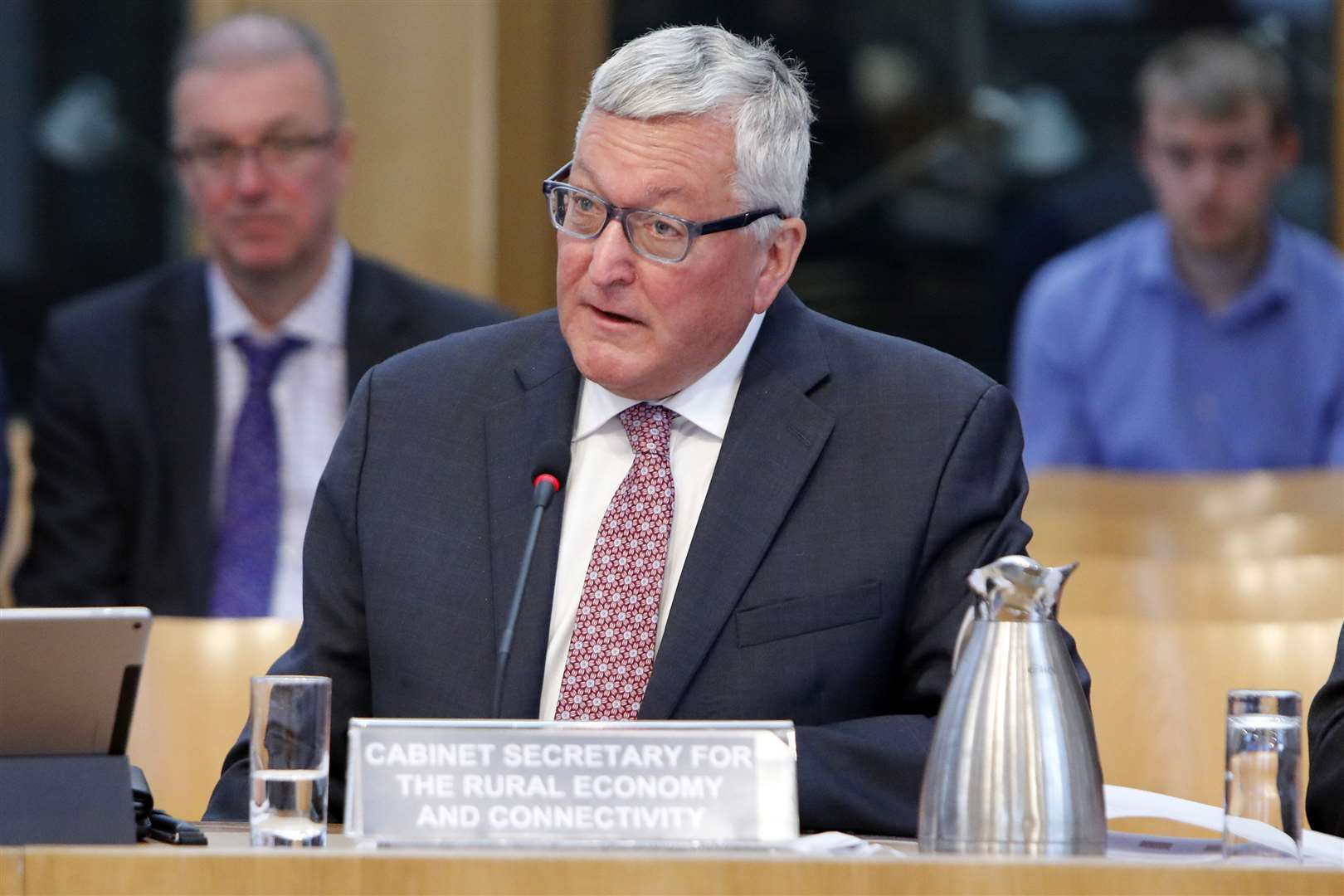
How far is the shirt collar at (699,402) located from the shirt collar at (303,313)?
157 centimetres

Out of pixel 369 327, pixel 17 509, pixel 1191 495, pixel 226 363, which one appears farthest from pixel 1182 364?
pixel 17 509

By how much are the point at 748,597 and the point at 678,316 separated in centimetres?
29

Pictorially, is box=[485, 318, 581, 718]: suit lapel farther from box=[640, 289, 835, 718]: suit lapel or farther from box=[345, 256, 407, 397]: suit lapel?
box=[345, 256, 407, 397]: suit lapel

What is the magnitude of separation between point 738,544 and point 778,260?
13.2 inches

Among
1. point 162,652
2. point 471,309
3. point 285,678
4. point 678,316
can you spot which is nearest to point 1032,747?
point 285,678

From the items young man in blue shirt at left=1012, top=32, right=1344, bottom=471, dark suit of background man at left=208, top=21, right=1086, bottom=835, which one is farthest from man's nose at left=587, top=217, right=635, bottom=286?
young man in blue shirt at left=1012, top=32, right=1344, bottom=471

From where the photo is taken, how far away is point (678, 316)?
2.11 meters

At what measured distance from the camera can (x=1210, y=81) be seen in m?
4.55

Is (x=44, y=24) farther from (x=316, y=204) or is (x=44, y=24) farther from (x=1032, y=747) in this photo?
(x=1032, y=747)

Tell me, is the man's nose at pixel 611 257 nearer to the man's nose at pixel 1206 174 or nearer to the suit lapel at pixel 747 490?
the suit lapel at pixel 747 490

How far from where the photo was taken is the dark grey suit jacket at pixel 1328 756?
1.82 metres

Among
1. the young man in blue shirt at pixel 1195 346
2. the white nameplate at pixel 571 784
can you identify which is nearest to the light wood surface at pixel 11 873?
the white nameplate at pixel 571 784

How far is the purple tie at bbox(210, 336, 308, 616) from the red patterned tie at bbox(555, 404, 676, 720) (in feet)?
4.99

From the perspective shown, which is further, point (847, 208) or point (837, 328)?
point (847, 208)
